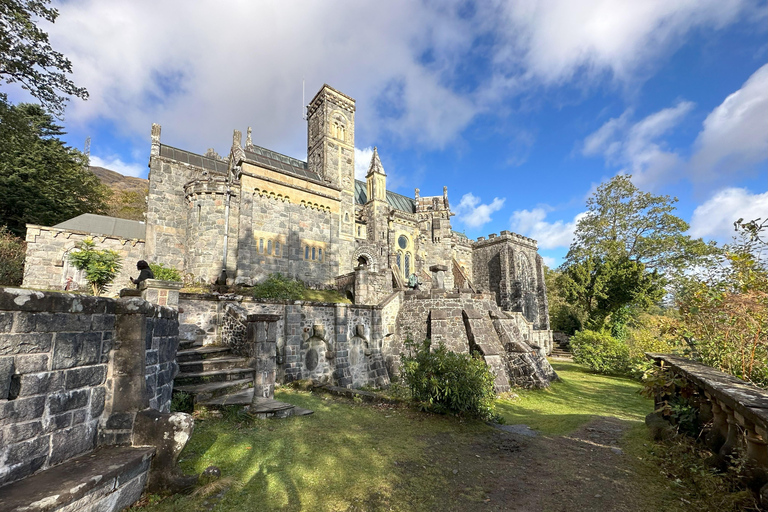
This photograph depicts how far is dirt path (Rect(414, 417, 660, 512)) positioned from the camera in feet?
11.8

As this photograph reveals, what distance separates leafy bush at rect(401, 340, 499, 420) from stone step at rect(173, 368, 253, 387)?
364cm

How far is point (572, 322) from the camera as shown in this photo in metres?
32.7

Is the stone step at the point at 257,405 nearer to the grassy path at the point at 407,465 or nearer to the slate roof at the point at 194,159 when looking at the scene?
the grassy path at the point at 407,465

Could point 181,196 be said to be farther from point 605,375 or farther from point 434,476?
point 605,375

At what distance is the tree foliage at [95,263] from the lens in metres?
15.2

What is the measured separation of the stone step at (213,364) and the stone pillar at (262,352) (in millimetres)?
287

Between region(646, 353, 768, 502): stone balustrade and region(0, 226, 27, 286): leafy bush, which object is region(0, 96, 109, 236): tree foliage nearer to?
region(0, 226, 27, 286): leafy bush

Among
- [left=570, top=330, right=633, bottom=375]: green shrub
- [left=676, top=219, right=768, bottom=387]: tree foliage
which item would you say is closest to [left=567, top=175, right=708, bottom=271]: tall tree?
[left=570, top=330, right=633, bottom=375]: green shrub

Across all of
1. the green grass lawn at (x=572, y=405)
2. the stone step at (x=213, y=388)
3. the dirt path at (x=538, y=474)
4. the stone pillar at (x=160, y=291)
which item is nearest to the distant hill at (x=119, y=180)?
the stone pillar at (x=160, y=291)

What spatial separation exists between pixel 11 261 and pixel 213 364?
52.0 feet

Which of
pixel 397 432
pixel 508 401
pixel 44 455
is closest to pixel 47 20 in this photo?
pixel 44 455

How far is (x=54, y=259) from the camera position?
15758 mm

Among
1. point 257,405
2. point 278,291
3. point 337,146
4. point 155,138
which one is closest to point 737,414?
point 257,405

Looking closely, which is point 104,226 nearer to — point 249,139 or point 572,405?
point 249,139
